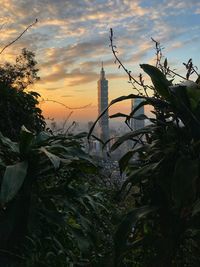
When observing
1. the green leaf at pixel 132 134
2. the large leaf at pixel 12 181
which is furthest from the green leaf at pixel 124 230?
the large leaf at pixel 12 181

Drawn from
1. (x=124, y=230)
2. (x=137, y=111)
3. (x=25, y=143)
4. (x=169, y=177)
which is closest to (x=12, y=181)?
(x=25, y=143)

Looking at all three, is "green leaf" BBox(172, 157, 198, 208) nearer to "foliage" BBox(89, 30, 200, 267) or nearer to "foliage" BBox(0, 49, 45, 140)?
"foliage" BBox(89, 30, 200, 267)

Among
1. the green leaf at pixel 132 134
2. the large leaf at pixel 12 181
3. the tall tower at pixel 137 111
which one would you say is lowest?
the large leaf at pixel 12 181

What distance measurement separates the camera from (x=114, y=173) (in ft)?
25.4

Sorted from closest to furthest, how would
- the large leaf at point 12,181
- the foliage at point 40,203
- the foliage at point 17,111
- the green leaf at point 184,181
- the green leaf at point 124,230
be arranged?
the green leaf at point 184,181 < the green leaf at point 124,230 < the large leaf at point 12,181 < the foliage at point 40,203 < the foliage at point 17,111

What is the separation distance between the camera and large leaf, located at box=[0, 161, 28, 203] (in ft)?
7.36

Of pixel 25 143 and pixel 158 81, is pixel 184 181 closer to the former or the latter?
pixel 158 81

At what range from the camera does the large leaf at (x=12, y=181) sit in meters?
2.24

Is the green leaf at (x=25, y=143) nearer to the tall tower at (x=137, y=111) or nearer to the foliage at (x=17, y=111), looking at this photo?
the tall tower at (x=137, y=111)

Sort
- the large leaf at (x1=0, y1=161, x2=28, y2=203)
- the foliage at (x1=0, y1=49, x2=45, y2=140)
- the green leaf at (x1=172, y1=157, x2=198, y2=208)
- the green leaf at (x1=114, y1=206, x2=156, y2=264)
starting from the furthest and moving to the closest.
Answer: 1. the foliage at (x1=0, y1=49, x2=45, y2=140)
2. the large leaf at (x1=0, y1=161, x2=28, y2=203)
3. the green leaf at (x1=114, y1=206, x2=156, y2=264)
4. the green leaf at (x1=172, y1=157, x2=198, y2=208)

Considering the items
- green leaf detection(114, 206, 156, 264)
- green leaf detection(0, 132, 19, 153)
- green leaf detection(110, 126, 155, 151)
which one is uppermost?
green leaf detection(110, 126, 155, 151)

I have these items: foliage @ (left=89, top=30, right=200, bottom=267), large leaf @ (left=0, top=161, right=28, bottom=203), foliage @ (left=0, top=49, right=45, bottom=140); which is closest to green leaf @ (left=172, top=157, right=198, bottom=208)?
foliage @ (left=89, top=30, right=200, bottom=267)

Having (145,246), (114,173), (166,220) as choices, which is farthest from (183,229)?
(114,173)

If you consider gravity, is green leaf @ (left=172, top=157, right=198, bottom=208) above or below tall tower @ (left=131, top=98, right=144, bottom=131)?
below
